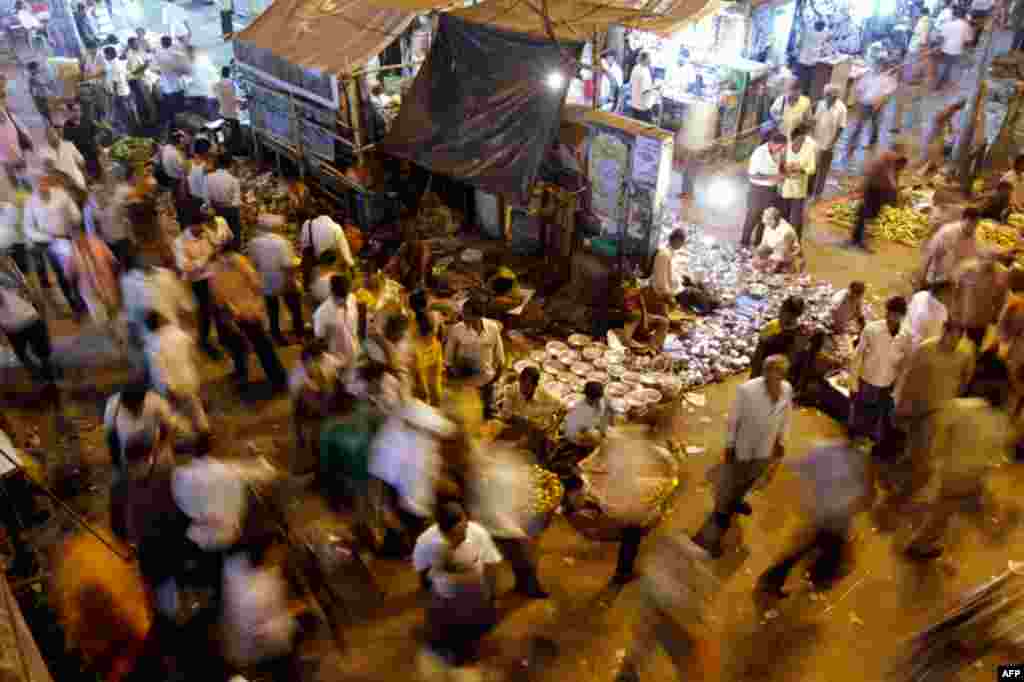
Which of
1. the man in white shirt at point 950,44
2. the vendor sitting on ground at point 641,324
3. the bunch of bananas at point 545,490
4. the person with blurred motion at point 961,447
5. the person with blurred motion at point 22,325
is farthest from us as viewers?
the man in white shirt at point 950,44

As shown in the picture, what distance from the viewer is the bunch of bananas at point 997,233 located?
31.2ft

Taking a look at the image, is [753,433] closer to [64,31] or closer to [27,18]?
[64,31]

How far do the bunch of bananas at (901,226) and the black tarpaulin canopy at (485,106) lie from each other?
5.43 m

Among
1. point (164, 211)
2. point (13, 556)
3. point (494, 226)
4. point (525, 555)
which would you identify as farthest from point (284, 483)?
point (164, 211)

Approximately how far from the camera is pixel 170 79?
13.5 metres

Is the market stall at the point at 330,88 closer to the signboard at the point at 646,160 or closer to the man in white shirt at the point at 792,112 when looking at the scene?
the signboard at the point at 646,160

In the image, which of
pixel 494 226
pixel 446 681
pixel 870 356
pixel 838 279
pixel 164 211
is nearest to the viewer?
pixel 446 681

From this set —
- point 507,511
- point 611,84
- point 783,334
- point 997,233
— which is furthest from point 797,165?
point 507,511

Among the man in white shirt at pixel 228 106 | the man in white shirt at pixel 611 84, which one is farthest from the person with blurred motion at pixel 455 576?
the man in white shirt at pixel 228 106

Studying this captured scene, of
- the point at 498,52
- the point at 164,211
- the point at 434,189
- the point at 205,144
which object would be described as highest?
the point at 498,52

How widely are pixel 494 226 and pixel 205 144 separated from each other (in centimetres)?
391

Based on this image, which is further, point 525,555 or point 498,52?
point 498,52

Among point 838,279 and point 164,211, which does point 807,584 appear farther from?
point 164,211

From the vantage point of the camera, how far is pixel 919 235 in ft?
34.5
